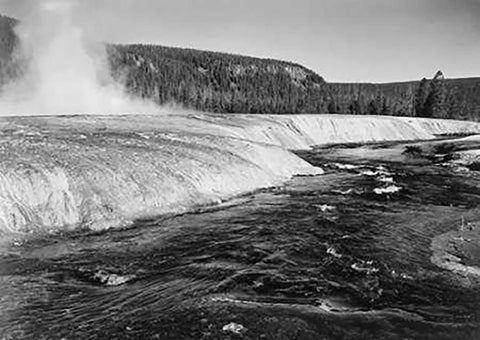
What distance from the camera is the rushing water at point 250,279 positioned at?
14.2 metres

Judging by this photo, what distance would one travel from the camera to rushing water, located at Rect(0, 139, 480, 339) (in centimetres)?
1424

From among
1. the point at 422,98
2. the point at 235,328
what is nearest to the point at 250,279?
the point at 235,328

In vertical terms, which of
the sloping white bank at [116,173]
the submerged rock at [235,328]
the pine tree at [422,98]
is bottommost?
the submerged rock at [235,328]

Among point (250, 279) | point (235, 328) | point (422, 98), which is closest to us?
point (235, 328)

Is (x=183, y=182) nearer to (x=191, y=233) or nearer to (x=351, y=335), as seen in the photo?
(x=191, y=233)

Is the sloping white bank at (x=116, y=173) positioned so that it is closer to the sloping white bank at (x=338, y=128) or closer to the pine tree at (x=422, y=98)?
the sloping white bank at (x=338, y=128)

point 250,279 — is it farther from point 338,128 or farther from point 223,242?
point 338,128

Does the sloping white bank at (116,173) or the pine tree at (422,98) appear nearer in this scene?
the sloping white bank at (116,173)

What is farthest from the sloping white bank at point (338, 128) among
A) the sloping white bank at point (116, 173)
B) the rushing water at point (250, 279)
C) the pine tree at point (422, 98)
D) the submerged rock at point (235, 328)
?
the submerged rock at point (235, 328)

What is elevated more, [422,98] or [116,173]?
[422,98]

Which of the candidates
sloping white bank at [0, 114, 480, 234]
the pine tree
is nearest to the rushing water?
sloping white bank at [0, 114, 480, 234]

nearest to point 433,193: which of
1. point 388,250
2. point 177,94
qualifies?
point 388,250

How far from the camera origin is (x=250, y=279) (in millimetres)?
17953

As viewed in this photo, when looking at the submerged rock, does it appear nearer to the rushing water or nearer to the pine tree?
the rushing water
